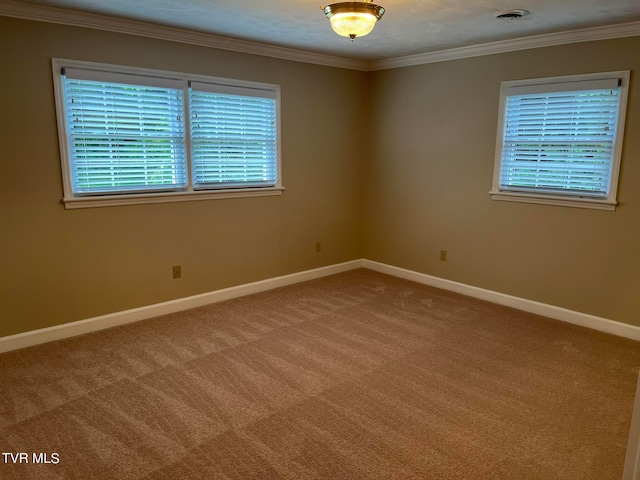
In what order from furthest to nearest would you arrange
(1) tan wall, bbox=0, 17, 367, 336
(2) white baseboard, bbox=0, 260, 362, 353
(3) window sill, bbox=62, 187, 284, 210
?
(3) window sill, bbox=62, 187, 284, 210
(2) white baseboard, bbox=0, 260, 362, 353
(1) tan wall, bbox=0, 17, 367, 336

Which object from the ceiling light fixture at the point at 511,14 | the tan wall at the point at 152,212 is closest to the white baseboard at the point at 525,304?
the tan wall at the point at 152,212

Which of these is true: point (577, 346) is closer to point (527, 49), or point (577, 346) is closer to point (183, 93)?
point (527, 49)

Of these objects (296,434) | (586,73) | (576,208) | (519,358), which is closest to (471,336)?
(519,358)

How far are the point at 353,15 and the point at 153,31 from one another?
2096 mm

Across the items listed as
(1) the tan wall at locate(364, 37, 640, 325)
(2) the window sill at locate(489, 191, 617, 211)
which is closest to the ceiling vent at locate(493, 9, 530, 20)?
(1) the tan wall at locate(364, 37, 640, 325)

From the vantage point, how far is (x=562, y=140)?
3.98 m

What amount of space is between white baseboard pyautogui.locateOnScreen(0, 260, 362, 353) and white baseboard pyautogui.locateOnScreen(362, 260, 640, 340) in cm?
92

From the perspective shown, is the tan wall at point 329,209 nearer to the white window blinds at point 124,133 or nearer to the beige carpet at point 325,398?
the white window blinds at point 124,133

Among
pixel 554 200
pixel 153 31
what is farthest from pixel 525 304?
pixel 153 31

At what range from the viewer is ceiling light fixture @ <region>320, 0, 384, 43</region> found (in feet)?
8.25

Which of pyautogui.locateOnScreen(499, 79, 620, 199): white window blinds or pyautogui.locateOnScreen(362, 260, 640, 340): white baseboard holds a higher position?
pyautogui.locateOnScreen(499, 79, 620, 199): white window blinds

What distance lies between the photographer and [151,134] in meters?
3.95

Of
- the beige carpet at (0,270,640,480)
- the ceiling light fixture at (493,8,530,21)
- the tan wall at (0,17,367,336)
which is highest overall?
the ceiling light fixture at (493,8,530,21)

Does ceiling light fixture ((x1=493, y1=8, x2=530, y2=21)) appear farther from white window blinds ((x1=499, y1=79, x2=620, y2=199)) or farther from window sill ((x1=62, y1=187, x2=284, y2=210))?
window sill ((x1=62, y1=187, x2=284, y2=210))
